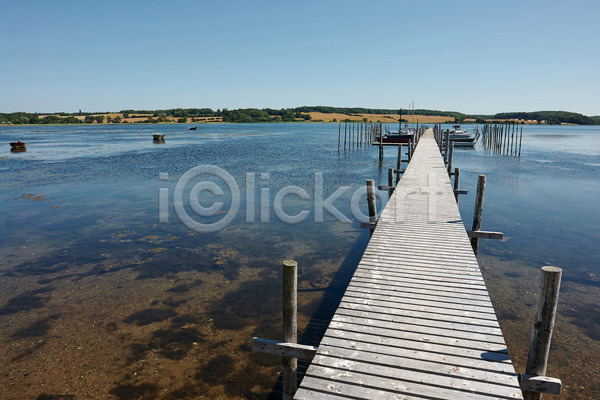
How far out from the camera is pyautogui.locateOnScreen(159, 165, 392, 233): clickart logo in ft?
55.3

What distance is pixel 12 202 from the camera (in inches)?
792

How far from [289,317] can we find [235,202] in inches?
591

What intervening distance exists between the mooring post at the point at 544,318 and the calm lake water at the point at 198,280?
2.42 metres

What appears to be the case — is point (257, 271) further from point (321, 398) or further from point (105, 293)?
point (321, 398)

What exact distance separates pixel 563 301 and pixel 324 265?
20.8 ft

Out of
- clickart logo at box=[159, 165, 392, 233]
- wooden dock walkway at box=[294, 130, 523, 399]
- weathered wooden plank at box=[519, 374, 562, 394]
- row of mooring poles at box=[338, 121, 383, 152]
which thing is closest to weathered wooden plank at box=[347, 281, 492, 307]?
wooden dock walkway at box=[294, 130, 523, 399]

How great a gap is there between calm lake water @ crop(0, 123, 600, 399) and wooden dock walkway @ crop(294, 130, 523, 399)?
217cm

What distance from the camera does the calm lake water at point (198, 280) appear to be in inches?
275

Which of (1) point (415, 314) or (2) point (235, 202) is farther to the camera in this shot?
(2) point (235, 202)

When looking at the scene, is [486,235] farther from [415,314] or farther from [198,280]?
[198,280]

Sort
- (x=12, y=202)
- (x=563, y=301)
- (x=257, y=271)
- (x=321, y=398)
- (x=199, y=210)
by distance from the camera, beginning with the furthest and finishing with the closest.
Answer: (x=12, y=202) → (x=199, y=210) → (x=257, y=271) → (x=563, y=301) → (x=321, y=398)

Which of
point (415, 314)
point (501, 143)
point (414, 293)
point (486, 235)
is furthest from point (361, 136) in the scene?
point (415, 314)

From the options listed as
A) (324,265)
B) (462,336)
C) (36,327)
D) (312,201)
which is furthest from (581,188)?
(36,327)

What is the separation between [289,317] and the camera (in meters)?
5.68
